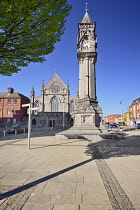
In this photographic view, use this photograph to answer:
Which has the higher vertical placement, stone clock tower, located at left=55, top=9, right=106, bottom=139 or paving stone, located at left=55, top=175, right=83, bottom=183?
stone clock tower, located at left=55, top=9, right=106, bottom=139

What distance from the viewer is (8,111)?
136ft

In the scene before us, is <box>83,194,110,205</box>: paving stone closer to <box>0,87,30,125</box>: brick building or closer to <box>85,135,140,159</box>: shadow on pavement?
<box>85,135,140,159</box>: shadow on pavement

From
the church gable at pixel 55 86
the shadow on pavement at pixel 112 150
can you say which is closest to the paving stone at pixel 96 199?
the shadow on pavement at pixel 112 150

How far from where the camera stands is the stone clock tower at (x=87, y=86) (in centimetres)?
1417

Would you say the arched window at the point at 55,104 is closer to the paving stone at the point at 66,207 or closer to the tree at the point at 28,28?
the tree at the point at 28,28

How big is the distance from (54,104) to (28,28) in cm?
4375

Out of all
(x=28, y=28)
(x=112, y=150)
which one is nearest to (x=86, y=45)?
A: (x=112, y=150)

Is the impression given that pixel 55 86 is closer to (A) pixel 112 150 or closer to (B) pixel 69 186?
(A) pixel 112 150

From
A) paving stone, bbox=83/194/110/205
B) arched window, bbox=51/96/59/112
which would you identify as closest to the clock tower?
paving stone, bbox=83/194/110/205

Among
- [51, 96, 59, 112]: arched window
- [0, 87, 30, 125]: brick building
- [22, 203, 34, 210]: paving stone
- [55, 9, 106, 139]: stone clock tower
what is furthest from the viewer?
[51, 96, 59, 112]: arched window

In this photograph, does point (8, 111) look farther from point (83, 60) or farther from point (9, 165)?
point (9, 165)

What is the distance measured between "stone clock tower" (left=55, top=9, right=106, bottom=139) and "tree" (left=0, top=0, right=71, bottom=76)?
10581mm

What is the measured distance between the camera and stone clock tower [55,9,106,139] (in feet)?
46.5

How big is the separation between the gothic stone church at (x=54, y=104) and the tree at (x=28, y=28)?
3853 centimetres
